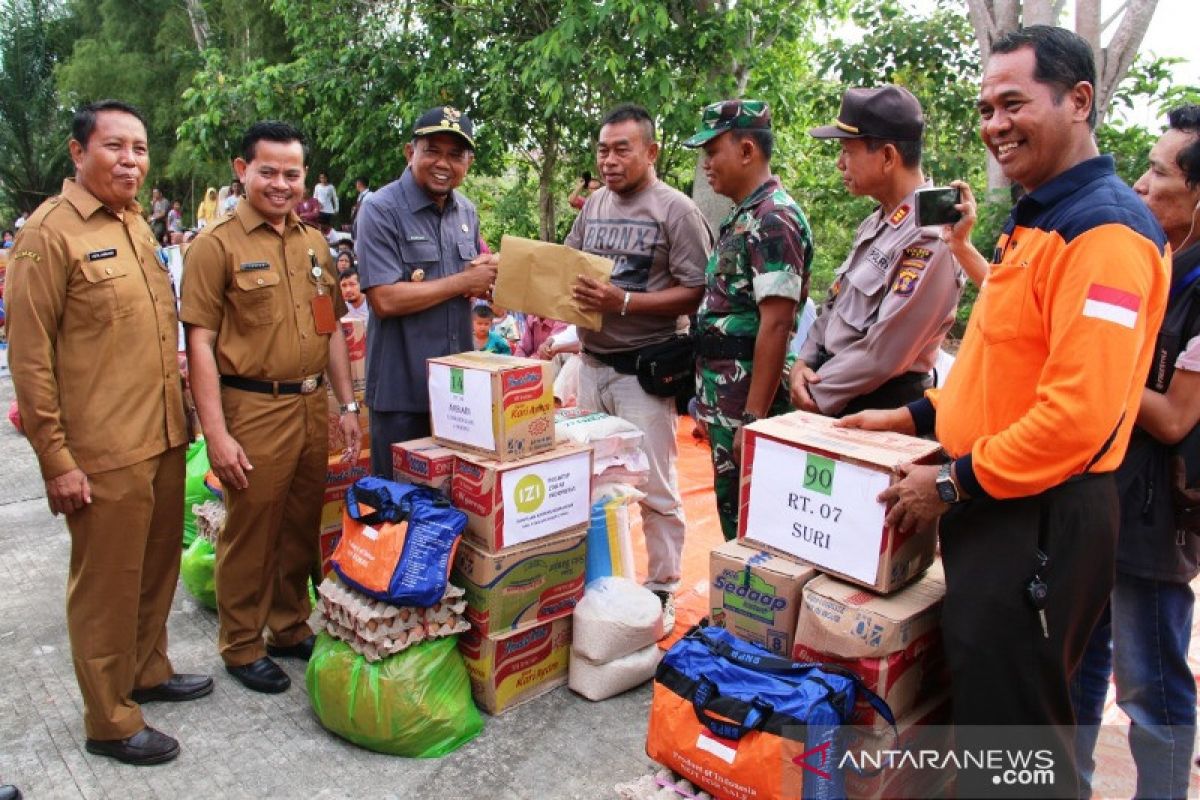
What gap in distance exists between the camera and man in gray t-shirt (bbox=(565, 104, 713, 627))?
135 inches

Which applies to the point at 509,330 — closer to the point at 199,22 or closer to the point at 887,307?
the point at 887,307

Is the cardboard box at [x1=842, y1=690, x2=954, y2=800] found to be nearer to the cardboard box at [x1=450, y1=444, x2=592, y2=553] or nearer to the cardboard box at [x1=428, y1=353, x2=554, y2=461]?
the cardboard box at [x1=450, y1=444, x2=592, y2=553]

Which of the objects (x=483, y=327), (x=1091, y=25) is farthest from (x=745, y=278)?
(x=1091, y=25)

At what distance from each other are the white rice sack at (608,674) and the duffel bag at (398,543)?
0.67 m

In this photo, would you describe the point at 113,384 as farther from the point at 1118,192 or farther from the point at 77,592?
the point at 1118,192

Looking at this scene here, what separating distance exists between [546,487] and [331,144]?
28.4 feet

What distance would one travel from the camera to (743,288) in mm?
3123

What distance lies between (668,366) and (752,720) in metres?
1.69

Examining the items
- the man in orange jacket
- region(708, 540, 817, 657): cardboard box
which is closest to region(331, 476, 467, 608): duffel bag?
region(708, 540, 817, 657): cardboard box

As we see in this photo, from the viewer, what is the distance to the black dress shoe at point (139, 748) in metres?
2.72

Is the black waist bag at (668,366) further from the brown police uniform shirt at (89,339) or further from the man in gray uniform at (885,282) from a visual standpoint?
the brown police uniform shirt at (89,339)

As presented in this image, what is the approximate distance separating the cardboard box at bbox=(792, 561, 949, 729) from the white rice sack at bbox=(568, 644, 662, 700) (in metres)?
0.96

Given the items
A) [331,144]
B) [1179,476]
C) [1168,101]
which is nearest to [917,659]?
[1179,476]

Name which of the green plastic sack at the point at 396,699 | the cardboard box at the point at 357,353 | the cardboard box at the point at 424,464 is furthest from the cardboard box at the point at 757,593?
the cardboard box at the point at 357,353
